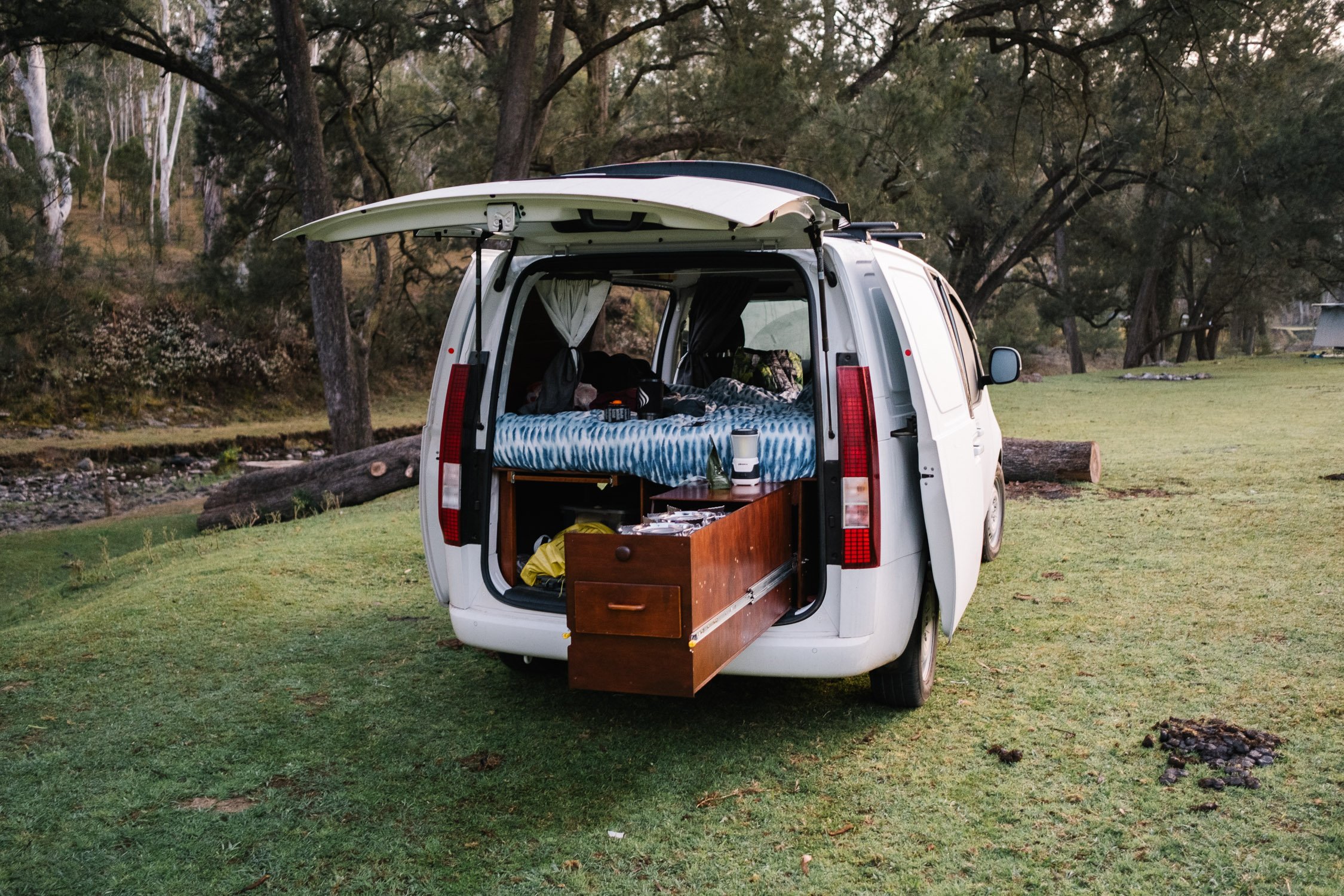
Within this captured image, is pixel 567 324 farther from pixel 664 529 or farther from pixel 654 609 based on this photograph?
pixel 654 609

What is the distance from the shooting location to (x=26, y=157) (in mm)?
18000

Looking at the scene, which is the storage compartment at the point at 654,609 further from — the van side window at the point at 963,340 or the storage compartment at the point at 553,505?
the van side window at the point at 963,340

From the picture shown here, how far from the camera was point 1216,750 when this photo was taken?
3656mm

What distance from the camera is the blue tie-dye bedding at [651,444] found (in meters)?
3.94

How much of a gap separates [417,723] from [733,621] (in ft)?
5.18

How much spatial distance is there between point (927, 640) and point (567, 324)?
2.11m

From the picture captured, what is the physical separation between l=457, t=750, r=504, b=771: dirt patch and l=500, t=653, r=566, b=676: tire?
2.47 feet

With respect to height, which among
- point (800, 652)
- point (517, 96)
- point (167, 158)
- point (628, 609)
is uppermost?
point (167, 158)

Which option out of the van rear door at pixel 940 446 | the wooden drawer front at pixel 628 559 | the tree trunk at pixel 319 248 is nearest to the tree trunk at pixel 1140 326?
the tree trunk at pixel 319 248

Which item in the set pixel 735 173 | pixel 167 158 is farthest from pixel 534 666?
pixel 167 158

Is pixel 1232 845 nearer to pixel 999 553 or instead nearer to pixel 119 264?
→ pixel 999 553

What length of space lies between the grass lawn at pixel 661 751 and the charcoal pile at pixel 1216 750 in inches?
2.6

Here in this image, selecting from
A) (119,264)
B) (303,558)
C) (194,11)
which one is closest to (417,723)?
(303,558)

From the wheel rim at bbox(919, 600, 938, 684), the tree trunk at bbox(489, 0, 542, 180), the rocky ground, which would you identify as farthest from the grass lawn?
the rocky ground
